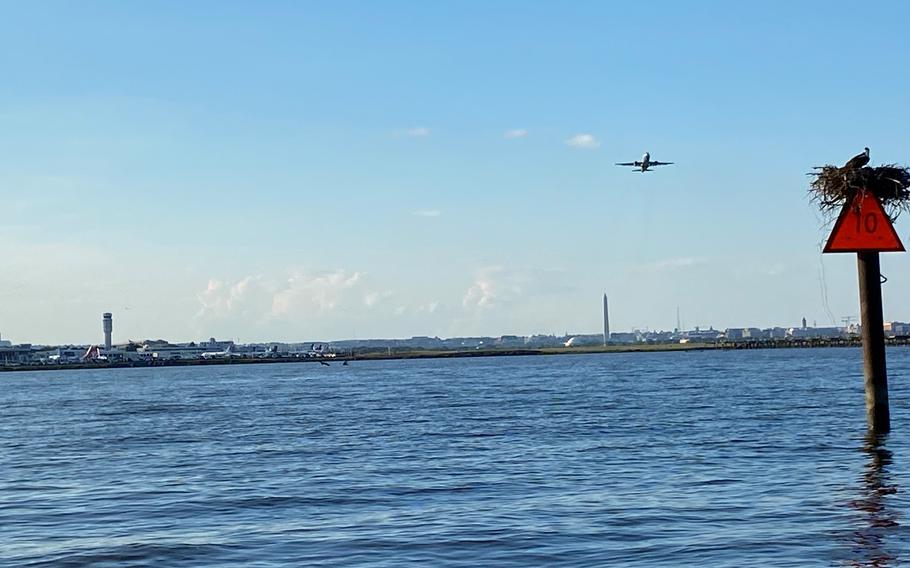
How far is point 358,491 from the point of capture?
24.3 metres

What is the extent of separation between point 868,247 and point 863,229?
0.38m

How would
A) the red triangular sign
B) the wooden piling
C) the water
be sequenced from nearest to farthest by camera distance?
the water
the red triangular sign
the wooden piling

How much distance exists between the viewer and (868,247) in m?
24.2

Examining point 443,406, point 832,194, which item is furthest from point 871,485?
point 443,406

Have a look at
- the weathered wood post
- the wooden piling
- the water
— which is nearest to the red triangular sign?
the weathered wood post

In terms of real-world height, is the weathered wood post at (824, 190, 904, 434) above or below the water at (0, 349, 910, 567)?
above

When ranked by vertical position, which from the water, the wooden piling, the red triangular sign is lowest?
the water

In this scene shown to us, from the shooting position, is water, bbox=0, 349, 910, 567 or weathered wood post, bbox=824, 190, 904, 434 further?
weathered wood post, bbox=824, 190, 904, 434

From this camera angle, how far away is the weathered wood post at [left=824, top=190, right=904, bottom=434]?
2425cm

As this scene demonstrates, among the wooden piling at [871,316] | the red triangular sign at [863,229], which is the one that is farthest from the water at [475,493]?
the red triangular sign at [863,229]

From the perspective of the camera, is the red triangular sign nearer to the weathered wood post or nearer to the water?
the weathered wood post

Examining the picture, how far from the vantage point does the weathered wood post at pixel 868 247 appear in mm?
24250

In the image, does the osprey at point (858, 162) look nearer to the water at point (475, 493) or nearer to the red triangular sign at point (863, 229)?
the red triangular sign at point (863, 229)

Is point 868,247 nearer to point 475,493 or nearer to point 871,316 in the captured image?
point 871,316
